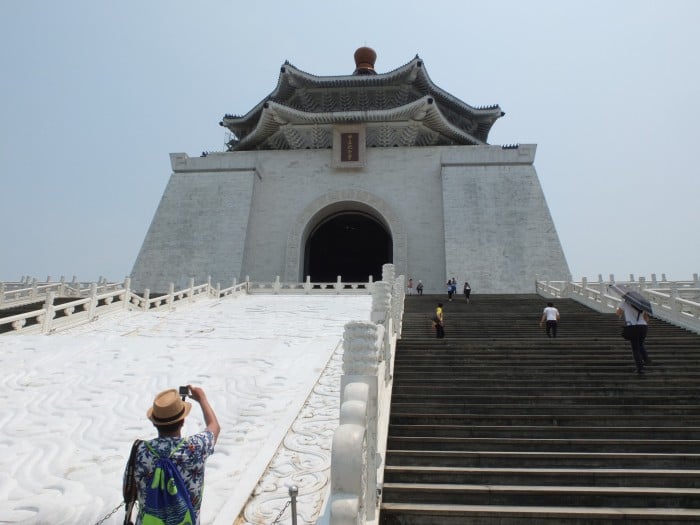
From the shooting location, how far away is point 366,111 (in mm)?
21344

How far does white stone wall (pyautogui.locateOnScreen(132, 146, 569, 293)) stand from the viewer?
19.4 m

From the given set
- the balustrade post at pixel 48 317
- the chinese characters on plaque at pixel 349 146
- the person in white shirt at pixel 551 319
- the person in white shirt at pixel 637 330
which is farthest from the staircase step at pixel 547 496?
the chinese characters on plaque at pixel 349 146

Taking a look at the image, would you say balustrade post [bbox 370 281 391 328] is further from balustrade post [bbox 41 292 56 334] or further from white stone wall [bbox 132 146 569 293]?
white stone wall [bbox 132 146 569 293]

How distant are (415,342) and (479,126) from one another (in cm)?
2128

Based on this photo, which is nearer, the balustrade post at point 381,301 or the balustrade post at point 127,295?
the balustrade post at point 381,301

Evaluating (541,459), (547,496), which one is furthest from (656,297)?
(547,496)

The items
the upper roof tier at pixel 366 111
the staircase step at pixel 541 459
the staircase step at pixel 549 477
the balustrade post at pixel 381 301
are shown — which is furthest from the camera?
the upper roof tier at pixel 366 111

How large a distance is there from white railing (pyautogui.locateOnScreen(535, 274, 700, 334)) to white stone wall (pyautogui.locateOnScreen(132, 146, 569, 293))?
10.1 ft

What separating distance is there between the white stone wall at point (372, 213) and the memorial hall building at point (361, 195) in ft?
0.15

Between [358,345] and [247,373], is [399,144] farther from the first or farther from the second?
[358,345]

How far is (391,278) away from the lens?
34.3 ft

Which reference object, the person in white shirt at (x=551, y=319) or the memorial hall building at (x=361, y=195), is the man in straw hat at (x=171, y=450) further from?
the memorial hall building at (x=361, y=195)

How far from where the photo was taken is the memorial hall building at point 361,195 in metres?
19.7

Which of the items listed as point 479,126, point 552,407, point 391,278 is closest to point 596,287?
point 391,278
